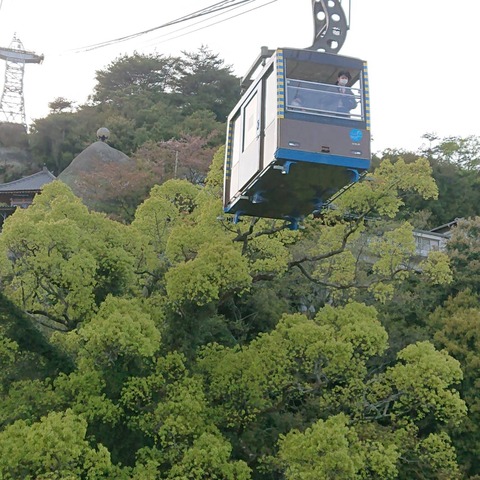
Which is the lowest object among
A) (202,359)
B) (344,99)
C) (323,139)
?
(202,359)

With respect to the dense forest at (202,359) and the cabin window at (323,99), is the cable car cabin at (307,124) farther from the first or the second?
the dense forest at (202,359)

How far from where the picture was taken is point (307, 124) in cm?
895

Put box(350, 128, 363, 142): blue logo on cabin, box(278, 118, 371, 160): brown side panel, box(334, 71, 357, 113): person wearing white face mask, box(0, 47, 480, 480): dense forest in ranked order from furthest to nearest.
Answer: box(0, 47, 480, 480): dense forest
box(334, 71, 357, 113): person wearing white face mask
box(350, 128, 363, 142): blue logo on cabin
box(278, 118, 371, 160): brown side panel

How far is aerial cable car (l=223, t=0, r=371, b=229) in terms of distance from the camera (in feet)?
29.3

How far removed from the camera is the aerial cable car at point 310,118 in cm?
893

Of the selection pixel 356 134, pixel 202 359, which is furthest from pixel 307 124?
pixel 202 359

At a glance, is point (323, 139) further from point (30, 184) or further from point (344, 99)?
point (30, 184)

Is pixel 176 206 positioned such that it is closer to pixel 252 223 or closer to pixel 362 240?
pixel 252 223

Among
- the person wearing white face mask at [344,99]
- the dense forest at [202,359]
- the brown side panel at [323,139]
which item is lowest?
the dense forest at [202,359]

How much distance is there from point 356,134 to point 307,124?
670mm

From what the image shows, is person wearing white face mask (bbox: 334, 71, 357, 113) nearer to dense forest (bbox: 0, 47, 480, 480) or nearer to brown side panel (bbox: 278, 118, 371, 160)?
brown side panel (bbox: 278, 118, 371, 160)

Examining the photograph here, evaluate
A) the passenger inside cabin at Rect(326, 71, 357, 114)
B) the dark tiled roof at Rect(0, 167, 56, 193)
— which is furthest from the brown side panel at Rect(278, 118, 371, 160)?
the dark tiled roof at Rect(0, 167, 56, 193)

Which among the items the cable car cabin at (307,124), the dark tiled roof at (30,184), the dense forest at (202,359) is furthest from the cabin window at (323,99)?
the dark tiled roof at (30,184)

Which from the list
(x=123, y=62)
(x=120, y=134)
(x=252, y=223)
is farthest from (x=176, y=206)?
(x=123, y=62)
